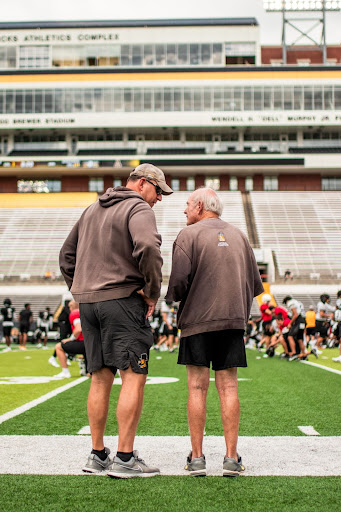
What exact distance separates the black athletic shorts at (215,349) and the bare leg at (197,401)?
6cm

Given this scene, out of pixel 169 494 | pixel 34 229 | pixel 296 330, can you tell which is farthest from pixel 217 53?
pixel 169 494

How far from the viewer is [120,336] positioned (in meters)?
3.92

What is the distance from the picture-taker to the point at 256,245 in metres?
45.3

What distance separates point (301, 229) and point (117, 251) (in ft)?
147

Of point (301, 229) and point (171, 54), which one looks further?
point (171, 54)

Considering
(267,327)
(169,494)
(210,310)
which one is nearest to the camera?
(169,494)

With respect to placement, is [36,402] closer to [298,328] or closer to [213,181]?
[298,328]

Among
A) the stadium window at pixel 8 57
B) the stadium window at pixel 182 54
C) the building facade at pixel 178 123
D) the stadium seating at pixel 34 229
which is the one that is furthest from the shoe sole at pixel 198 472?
the stadium window at pixel 8 57

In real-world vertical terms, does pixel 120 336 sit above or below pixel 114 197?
below

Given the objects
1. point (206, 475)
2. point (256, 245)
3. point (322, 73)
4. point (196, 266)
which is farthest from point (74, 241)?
point (322, 73)

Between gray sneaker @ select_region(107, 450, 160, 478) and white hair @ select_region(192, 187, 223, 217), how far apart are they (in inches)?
67.9

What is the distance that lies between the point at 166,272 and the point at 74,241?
117 ft

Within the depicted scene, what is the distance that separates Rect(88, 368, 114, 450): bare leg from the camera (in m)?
4.00

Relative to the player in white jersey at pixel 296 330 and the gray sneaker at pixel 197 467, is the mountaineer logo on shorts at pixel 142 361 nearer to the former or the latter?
the gray sneaker at pixel 197 467
